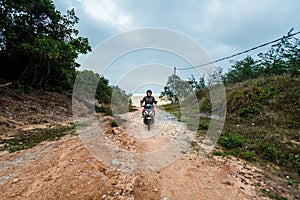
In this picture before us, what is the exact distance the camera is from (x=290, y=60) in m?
14.0

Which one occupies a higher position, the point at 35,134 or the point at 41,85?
the point at 41,85

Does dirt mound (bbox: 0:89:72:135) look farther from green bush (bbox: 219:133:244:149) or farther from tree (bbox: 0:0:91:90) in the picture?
green bush (bbox: 219:133:244:149)

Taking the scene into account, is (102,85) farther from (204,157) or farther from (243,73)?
(204,157)

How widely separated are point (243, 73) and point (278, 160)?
570 inches

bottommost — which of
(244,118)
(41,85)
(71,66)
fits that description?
(244,118)

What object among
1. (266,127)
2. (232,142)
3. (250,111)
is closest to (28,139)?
(232,142)

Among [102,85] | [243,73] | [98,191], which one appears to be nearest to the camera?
[98,191]

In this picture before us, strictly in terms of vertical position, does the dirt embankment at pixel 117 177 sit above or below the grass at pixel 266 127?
below

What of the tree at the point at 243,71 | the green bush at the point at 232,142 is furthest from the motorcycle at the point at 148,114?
the tree at the point at 243,71

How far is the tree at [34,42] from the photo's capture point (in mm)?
10414

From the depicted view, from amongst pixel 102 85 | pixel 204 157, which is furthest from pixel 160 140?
pixel 102 85

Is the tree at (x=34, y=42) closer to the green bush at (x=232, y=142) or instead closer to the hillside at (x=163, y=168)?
the hillside at (x=163, y=168)

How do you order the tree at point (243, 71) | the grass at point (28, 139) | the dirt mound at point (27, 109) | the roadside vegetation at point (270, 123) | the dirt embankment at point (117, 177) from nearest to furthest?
the dirt embankment at point (117, 177), the roadside vegetation at point (270, 123), the grass at point (28, 139), the dirt mound at point (27, 109), the tree at point (243, 71)

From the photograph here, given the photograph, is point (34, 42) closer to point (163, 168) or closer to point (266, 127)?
point (163, 168)
